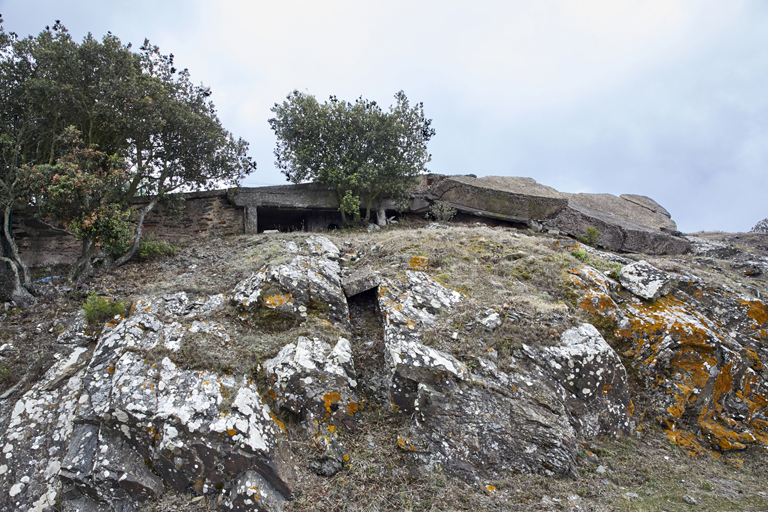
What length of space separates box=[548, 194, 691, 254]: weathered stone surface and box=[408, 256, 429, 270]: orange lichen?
336 inches

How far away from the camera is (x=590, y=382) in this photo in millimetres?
5254

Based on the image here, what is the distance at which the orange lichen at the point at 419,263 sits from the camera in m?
7.61

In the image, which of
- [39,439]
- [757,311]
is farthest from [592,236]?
[39,439]

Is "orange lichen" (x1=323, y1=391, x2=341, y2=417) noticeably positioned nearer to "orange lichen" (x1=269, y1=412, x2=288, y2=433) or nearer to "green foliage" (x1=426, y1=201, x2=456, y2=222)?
"orange lichen" (x1=269, y1=412, x2=288, y2=433)

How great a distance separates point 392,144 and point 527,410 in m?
10.9

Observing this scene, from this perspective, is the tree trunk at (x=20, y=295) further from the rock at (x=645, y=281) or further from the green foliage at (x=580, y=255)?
the rock at (x=645, y=281)

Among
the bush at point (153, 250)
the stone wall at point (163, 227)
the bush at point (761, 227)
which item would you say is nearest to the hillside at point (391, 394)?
the bush at point (153, 250)

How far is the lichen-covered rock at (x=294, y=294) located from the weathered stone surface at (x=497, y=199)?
30.3ft

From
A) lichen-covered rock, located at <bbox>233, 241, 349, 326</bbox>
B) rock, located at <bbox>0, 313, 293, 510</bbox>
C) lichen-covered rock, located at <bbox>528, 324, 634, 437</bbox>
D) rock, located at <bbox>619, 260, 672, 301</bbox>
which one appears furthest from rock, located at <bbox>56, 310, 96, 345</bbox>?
rock, located at <bbox>619, 260, 672, 301</bbox>

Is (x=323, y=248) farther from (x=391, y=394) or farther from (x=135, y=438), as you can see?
(x=135, y=438)

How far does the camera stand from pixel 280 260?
757cm

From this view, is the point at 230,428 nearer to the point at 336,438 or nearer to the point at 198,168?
the point at 336,438

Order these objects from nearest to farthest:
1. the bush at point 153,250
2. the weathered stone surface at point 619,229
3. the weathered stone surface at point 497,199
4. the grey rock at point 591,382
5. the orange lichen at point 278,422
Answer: the orange lichen at point 278,422, the grey rock at point 591,382, the bush at point 153,250, the weathered stone surface at point 619,229, the weathered stone surface at point 497,199

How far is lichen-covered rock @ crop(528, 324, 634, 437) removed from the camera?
201 inches
